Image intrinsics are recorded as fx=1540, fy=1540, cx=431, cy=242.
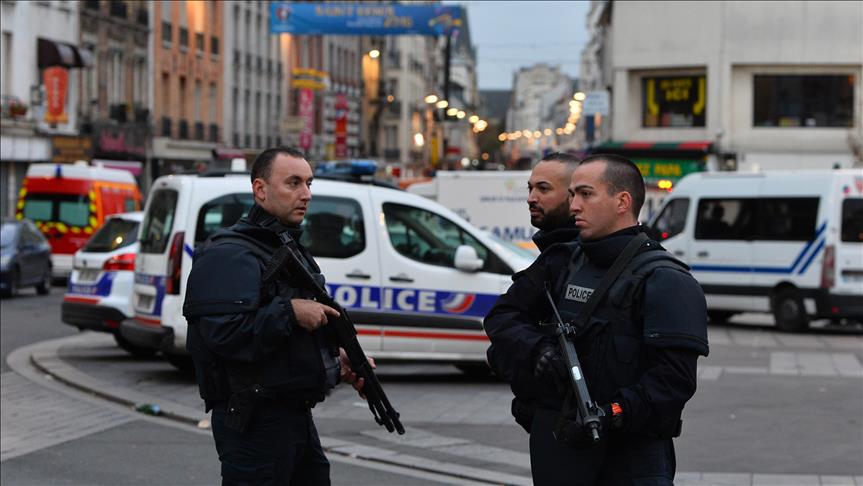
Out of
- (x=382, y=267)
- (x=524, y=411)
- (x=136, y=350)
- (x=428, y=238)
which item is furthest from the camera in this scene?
(x=136, y=350)

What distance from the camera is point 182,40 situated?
57.5 m

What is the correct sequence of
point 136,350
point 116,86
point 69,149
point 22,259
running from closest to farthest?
point 136,350, point 22,259, point 69,149, point 116,86

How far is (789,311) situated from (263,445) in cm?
1803

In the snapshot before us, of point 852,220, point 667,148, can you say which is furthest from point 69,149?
point 852,220

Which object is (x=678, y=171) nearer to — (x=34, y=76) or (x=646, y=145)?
(x=646, y=145)

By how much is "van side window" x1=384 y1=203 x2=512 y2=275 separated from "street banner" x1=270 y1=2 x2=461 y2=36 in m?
29.0

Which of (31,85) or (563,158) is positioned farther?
(31,85)

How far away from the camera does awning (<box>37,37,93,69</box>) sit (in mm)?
44188

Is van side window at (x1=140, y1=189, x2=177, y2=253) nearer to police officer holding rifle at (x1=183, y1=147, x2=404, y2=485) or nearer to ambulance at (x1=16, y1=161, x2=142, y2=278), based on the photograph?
police officer holding rifle at (x1=183, y1=147, x2=404, y2=485)

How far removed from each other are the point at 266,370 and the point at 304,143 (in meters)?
60.1

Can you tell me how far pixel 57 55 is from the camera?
4412cm

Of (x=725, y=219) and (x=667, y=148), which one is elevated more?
(x=667, y=148)

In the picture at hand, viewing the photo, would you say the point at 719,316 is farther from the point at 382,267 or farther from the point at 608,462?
the point at 608,462

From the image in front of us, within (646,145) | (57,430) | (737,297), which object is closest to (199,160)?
(646,145)
